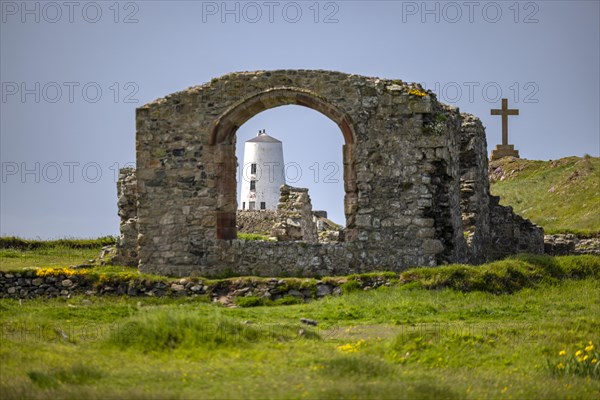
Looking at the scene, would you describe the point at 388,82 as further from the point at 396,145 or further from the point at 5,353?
the point at 5,353

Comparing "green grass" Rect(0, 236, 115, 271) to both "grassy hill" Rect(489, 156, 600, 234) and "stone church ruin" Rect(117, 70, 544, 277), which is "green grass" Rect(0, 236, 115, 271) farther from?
"grassy hill" Rect(489, 156, 600, 234)

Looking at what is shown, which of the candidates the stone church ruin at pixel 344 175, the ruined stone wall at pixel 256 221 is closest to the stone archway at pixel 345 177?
the stone church ruin at pixel 344 175

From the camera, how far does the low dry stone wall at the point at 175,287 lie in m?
19.6

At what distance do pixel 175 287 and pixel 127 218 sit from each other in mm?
4996

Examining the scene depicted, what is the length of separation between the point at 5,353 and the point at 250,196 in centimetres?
5075

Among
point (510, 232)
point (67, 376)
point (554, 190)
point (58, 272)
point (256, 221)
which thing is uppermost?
point (554, 190)

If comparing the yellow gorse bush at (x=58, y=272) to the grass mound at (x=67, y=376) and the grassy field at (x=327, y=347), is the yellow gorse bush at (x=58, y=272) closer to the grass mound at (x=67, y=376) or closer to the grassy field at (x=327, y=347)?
the grassy field at (x=327, y=347)

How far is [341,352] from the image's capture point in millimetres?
13133

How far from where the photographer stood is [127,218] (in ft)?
80.5

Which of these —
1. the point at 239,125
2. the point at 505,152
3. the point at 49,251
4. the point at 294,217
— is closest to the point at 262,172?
the point at 505,152

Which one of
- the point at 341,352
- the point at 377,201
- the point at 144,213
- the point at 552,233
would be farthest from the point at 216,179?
the point at 552,233

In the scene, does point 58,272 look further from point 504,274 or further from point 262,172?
point 262,172

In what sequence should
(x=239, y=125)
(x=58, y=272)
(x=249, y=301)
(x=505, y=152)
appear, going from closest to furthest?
(x=249, y=301) → (x=58, y=272) → (x=239, y=125) → (x=505, y=152)

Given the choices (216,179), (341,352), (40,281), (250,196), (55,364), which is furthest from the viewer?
(250,196)
